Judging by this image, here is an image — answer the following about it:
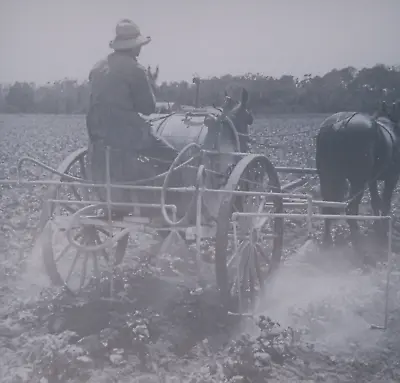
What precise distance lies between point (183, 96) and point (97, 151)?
3023mm

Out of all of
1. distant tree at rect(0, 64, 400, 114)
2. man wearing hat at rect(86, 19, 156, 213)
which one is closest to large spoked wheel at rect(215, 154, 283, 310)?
man wearing hat at rect(86, 19, 156, 213)

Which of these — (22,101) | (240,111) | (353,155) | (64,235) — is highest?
(22,101)

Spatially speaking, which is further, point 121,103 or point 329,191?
point 329,191

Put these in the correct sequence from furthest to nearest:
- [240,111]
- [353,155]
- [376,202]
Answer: [376,202] → [353,155] → [240,111]

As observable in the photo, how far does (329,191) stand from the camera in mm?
6383

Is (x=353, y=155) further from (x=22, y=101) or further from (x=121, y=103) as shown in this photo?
(x=22, y=101)

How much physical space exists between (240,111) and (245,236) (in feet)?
4.41

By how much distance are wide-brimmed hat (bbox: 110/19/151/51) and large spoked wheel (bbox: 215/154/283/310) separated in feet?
4.03

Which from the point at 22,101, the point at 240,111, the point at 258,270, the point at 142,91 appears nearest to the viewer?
the point at 142,91

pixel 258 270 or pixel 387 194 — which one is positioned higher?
pixel 387 194

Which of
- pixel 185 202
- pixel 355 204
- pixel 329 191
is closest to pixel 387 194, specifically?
pixel 355 204

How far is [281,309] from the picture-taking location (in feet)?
15.1

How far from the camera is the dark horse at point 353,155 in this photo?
19.7 ft

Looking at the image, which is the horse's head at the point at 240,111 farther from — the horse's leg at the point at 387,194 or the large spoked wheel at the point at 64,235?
the horse's leg at the point at 387,194
